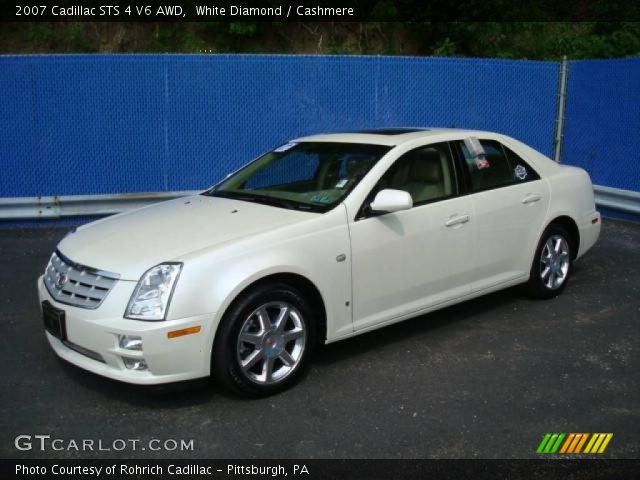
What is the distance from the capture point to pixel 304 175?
5.30 meters

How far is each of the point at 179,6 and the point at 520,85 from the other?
826cm

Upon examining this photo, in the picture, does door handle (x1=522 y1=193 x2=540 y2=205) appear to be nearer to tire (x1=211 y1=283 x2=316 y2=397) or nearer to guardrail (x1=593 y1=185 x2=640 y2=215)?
A: tire (x1=211 y1=283 x2=316 y2=397)

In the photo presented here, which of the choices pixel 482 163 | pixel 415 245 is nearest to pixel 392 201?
pixel 415 245

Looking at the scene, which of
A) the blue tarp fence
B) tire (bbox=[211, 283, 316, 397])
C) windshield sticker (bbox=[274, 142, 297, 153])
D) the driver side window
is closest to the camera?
tire (bbox=[211, 283, 316, 397])

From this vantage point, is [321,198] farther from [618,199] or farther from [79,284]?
[618,199]

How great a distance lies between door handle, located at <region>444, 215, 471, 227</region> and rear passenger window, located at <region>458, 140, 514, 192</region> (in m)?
0.31

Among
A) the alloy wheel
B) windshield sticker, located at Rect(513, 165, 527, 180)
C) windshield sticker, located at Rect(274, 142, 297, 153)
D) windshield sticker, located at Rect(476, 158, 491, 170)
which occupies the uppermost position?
windshield sticker, located at Rect(274, 142, 297, 153)

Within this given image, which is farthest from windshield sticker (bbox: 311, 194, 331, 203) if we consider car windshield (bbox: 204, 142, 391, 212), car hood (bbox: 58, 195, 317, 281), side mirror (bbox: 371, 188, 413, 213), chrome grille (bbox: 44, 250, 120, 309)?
chrome grille (bbox: 44, 250, 120, 309)

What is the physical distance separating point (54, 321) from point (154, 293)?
0.79 meters

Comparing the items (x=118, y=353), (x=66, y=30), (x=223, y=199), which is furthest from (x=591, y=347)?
(x=66, y=30)

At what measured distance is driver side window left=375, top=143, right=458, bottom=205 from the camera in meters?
5.06

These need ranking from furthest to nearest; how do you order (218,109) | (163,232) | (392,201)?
(218,109) < (392,201) < (163,232)

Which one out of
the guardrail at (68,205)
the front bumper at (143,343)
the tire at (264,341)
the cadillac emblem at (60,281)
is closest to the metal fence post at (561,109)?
the guardrail at (68,205)

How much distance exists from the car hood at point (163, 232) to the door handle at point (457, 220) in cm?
117
